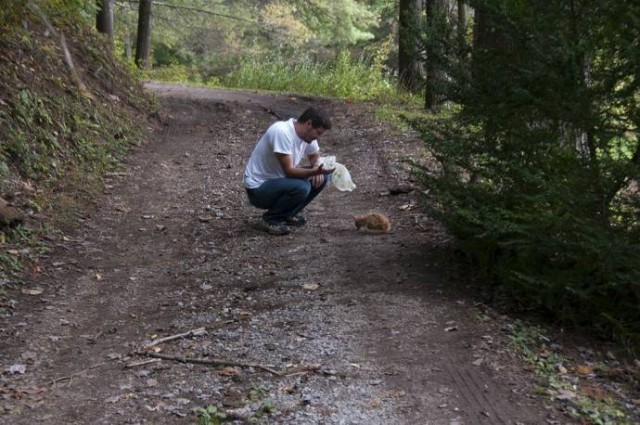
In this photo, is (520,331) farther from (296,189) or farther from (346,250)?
(296,189)

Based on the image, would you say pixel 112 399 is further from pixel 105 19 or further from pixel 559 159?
pixel 105 19

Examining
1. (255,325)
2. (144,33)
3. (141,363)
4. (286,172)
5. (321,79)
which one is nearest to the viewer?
(141,363)

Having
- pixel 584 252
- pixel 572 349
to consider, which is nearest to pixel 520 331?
pixel 572 349

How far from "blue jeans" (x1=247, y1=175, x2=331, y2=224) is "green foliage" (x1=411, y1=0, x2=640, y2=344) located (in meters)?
2.01

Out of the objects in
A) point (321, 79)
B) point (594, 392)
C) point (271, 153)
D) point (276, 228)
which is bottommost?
point (594, 392)

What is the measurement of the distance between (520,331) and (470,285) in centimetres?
89

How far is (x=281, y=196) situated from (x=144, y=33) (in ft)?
54.1

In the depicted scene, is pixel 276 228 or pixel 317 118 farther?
pixel 276 228

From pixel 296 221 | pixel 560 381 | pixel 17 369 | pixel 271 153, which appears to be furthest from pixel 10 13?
pixel 560 381

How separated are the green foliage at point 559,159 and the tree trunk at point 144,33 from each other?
17575 millimetres

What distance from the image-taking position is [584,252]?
16.6 feet

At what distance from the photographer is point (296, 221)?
302 inches

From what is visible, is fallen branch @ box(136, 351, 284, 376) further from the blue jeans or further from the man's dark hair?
the man's dark hair

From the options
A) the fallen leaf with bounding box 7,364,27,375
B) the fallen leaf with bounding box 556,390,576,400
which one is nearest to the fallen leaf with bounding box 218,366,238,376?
the fallen leaf with bounding box 7,364,27,375
